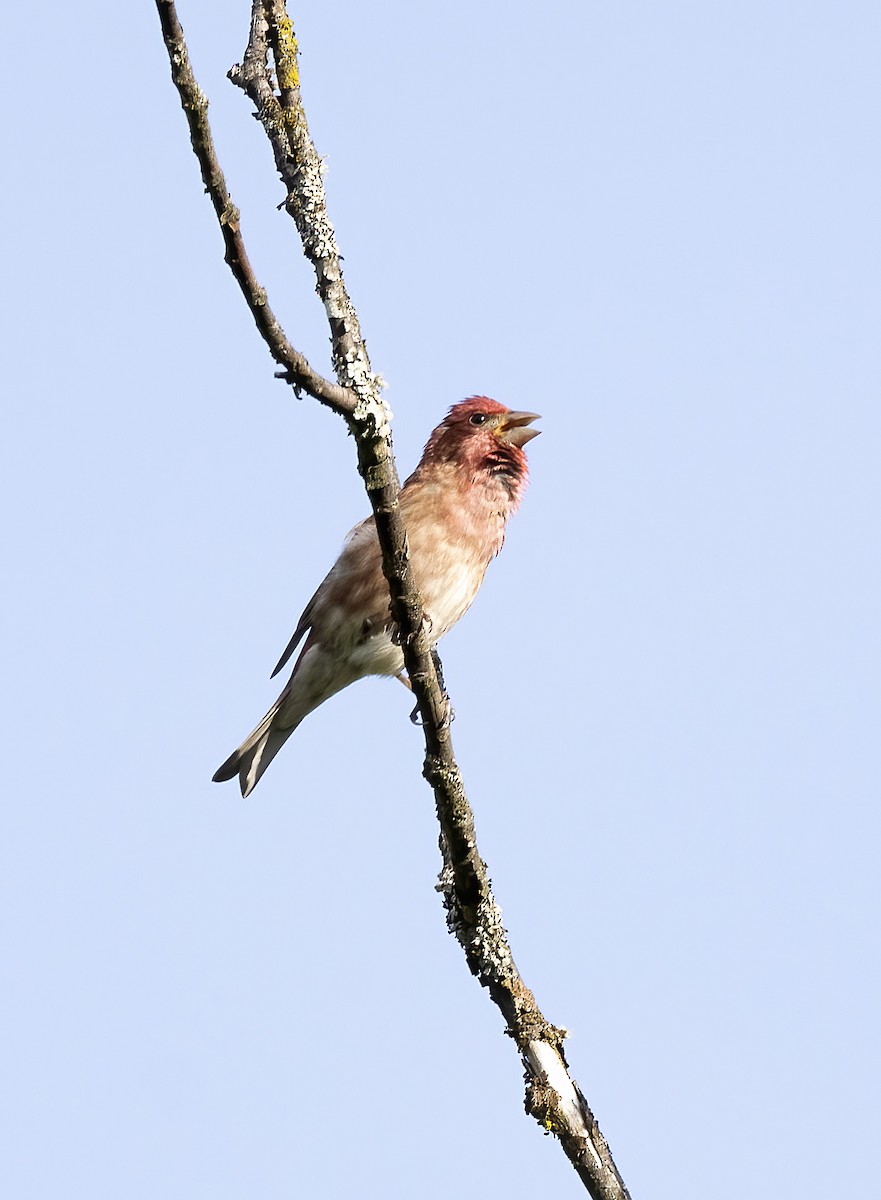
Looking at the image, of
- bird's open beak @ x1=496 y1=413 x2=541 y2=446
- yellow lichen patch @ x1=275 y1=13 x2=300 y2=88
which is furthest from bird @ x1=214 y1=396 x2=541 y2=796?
yellow lichen patch @ x1=275 y1=13 x2=300 y2=88

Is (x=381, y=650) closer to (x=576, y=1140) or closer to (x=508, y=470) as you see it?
(x=508, y=470)

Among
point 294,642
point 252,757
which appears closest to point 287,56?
point 294,642

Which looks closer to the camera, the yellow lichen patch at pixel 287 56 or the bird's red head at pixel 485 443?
the yellow lichen patch at pixel 287 56

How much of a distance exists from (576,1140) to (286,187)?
329cm

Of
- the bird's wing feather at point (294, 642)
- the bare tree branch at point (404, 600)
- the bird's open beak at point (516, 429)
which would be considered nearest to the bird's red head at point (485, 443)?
the bird's open beak at point (516, 429)

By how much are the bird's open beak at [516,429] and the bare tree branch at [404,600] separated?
9.53 feet

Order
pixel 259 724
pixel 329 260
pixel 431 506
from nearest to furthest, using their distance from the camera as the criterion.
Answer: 1. pixel 329 260
2. pixel 431 506
3. pixel 259 724

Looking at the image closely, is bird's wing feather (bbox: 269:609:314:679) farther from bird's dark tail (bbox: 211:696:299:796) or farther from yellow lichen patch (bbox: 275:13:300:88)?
yellow lichen patch (bbox: 275:13:300:88)

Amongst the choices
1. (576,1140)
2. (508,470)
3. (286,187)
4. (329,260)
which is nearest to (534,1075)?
(576,1140)

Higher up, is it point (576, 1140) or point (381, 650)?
point (381, 650)

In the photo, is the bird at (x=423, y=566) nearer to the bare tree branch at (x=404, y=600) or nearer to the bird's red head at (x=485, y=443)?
the bird's red head at (x=485, y=443)

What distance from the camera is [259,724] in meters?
8.08

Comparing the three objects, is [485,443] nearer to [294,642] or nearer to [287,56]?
[294,642]

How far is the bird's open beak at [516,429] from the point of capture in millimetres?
7875
